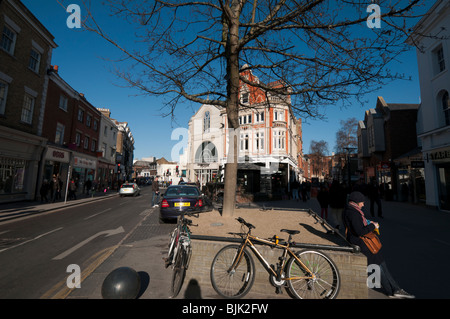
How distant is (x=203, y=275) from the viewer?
363cm

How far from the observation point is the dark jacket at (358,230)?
3445 mm

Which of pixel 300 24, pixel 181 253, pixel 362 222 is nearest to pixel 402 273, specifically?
pixel 362 222

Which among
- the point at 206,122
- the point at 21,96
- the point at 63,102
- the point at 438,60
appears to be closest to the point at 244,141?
the point at 206,122

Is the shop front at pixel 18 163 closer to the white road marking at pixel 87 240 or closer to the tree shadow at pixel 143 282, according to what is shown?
the white road marking at pixel 87 240

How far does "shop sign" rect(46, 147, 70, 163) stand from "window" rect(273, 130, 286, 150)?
23.6 meters

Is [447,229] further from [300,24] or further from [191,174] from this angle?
[191,174]

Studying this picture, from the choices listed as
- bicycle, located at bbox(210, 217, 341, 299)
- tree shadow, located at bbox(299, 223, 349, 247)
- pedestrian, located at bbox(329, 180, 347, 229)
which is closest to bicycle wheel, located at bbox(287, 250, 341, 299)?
bicycle, located at bbox(210, 217, 341, 299)

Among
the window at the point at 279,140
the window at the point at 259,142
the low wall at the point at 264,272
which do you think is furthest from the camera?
the window at the point at 259,142

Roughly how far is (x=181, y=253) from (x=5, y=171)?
17.0 meters

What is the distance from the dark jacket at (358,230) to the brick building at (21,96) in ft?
Result: 58.8

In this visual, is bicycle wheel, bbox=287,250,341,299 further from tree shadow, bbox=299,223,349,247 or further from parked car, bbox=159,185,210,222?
parked car, bbox=159,185,210,222

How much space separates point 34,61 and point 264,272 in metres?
20.9

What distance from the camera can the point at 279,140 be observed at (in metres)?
28.8

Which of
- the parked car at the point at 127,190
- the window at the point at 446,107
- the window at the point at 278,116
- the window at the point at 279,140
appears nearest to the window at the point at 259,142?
the window at the point at 279,140
